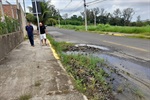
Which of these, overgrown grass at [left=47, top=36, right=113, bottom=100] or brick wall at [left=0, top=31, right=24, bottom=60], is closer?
overgrown grass at [left=47, top=36, right=113, bottom=100]

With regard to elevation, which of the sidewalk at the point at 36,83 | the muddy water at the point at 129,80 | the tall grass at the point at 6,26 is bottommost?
the muddy water at the point at 129,80

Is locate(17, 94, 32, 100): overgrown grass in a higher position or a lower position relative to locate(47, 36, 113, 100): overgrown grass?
higher

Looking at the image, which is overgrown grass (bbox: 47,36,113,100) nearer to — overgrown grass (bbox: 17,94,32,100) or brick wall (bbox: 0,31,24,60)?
overgrown grass (bbox: 17,94,32,100)

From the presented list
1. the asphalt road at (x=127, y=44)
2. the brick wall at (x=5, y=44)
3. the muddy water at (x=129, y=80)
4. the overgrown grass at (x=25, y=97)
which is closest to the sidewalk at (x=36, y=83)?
the overgrown grass at (x=25, y=97)

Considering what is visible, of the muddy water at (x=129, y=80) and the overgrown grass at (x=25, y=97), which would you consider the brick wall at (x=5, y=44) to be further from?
the muddy water at (x=129, y=80)

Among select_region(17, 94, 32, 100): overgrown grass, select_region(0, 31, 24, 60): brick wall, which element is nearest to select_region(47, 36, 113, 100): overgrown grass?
select_region(17, 94, 32, 100): overgrown grass

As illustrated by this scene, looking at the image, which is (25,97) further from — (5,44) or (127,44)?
(127,44)

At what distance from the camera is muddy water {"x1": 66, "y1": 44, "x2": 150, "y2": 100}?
15.3 ft

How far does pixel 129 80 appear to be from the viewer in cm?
578

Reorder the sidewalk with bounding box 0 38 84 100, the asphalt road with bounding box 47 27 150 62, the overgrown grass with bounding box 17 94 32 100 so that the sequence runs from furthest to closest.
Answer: the asphalt road with bounding box 47 27 150 62 → the sidewalk with bounding box 0 38 84 100 → the overgrown grass with bounding box 17 94 32 100

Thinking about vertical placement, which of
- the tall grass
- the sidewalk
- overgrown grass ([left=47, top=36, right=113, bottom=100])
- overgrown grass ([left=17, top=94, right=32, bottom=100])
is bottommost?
overgrown grass ([left=47, top=36, right=113, bottom=100])

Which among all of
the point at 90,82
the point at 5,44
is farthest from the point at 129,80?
the point at 5,44

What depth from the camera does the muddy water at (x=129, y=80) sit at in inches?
184

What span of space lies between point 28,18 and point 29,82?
98.1ft
